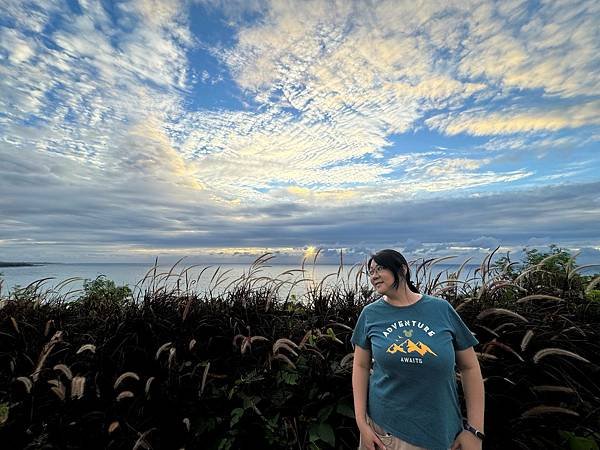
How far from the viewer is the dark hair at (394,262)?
104 inches

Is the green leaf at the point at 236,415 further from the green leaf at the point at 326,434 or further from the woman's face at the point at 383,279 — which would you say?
the woman's face at the point at 383,279

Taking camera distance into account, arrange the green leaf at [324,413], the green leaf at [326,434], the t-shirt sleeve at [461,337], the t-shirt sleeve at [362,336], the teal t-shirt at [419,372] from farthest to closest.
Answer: the green leaf at [324,413] → the green leaf at [326,434] → the t-shirt sleeve at [362,336] → the t-shirt sleeve at [461,337] → the teal t-shirt at [419,372]

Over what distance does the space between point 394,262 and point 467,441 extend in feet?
4.06

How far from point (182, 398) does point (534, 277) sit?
512 cm

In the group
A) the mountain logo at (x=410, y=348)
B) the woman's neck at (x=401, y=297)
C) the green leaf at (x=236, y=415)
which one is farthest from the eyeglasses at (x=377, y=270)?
the green leaf at (x=236, y=415)

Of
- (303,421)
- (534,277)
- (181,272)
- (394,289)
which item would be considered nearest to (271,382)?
(303,421)

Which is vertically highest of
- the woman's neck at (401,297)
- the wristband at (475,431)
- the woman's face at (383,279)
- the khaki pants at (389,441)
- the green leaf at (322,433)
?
the woman's face at (383,279)

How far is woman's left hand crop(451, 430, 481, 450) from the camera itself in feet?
8.03

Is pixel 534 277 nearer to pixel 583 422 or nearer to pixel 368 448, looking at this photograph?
pixel 583 422

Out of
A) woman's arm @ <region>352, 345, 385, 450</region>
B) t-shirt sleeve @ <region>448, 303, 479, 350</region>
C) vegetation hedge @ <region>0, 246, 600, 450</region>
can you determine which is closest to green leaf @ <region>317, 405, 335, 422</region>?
vegetation hedge @ <region>0, 246, 600, 450</region>

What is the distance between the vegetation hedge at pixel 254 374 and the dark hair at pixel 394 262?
1032mm

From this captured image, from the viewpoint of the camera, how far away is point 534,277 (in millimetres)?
5617

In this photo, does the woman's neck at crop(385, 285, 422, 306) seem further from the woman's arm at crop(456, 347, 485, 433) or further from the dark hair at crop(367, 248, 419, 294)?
the woman's arm at crop(456, 347, 485, 433)

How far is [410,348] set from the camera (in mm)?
2475
